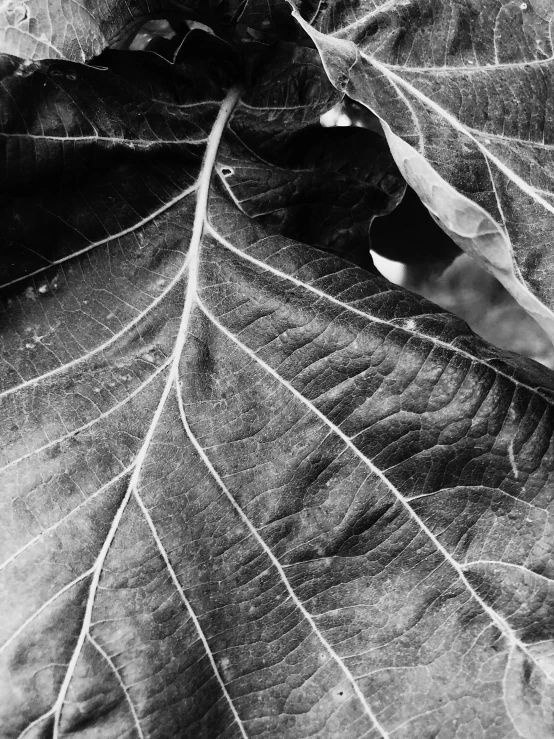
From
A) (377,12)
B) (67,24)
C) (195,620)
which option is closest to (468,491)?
(195,620)

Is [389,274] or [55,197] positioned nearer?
[55,197]

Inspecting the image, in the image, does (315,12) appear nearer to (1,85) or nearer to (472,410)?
(1,85)

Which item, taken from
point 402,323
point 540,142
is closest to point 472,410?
point 402,323

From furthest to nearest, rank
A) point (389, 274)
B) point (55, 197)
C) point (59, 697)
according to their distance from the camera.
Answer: point (389, 274), point (55, 197), point (59, 697)

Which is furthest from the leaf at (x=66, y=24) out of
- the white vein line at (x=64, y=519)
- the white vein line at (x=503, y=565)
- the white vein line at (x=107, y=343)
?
the white vein line at (x=503, y=565)

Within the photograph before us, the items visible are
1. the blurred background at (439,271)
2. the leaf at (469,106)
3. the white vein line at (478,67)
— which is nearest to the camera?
the leaf at (469,106)

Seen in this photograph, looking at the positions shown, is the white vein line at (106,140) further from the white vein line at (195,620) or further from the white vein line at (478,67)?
the white vein line at (195,620)

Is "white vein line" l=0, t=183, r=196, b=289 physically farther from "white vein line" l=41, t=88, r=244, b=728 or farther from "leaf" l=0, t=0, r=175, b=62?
"leaf" l=0, t=0, r=175, b=62

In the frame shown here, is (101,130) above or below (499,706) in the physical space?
above

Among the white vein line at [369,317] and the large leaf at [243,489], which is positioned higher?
the white vein line at [369,317]
